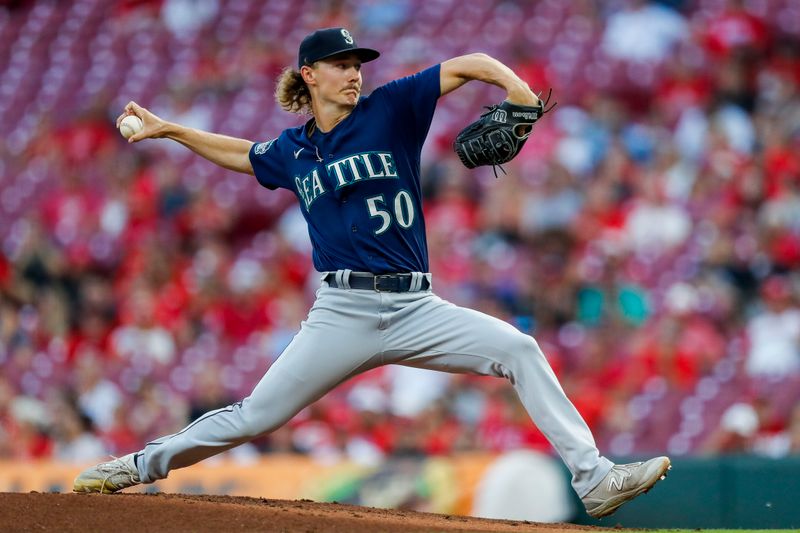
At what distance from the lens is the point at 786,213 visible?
7.68 metres

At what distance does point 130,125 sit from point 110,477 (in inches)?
51.4

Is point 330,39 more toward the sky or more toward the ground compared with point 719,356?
more toward the sky

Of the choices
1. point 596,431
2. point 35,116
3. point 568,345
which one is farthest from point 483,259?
point 35,116

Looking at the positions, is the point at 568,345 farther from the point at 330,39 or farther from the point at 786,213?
the point at 330,39

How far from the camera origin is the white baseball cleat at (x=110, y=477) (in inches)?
177

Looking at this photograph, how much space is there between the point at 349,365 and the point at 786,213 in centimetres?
434

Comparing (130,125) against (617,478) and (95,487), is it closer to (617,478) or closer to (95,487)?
(95,487)

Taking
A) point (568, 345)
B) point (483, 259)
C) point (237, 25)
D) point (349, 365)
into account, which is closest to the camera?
point (349, 365)

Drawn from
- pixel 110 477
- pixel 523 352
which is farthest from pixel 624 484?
pixel 110 477

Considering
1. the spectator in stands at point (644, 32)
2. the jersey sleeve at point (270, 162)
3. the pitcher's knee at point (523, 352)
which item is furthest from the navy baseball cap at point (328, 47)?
the spectator in stands at point (644, 32)

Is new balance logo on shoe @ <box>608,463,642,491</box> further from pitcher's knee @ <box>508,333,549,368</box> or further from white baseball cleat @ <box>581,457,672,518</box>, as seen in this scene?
pitcher's knee @ <box>508,333,549,368</box>

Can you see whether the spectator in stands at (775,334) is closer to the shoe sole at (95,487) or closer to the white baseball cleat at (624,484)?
the white baseball cleat at (624,484)

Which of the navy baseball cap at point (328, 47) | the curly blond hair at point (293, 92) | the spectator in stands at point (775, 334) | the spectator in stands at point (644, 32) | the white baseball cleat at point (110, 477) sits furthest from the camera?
the spectator in stands at point (644, 32)

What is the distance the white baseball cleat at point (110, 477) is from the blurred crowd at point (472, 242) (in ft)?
5.81
